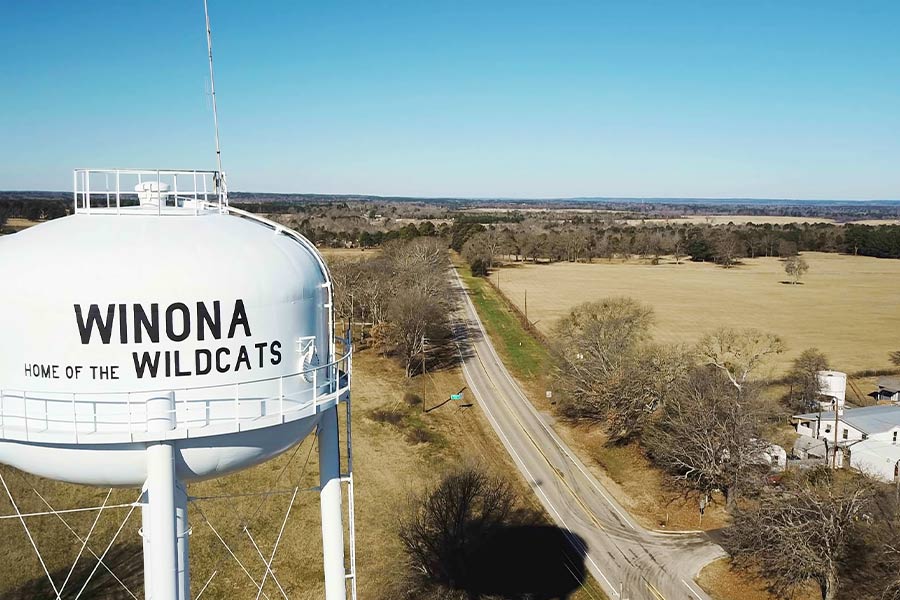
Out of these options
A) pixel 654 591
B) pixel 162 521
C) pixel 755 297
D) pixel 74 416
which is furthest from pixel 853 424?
pixel 755 297

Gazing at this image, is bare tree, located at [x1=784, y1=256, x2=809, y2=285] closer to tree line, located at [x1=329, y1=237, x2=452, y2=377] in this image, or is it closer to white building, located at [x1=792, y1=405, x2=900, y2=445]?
tree line, located at [x1=329, y1=237, x2=452, y2=377]

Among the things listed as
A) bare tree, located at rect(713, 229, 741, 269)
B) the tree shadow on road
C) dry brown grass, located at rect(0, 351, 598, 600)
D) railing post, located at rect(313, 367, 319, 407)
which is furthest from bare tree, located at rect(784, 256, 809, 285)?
railing post, located at rect(313, 367, 319, 407)

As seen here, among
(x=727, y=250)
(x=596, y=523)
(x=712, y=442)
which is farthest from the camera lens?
(x=727, y=250)

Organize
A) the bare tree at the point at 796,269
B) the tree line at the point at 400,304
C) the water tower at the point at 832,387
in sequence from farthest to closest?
the bare tree at the point at 796,269, the tree line at the point at 400,304, the water tower at the point at 832,387

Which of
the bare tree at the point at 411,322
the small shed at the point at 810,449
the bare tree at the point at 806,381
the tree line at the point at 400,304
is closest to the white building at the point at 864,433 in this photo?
the small shed at the point at 810,449

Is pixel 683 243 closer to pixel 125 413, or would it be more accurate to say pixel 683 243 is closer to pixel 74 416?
pixel 125 413

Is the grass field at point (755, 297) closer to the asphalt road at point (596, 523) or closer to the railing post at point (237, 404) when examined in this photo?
the asphalt road at point (596, 523)
